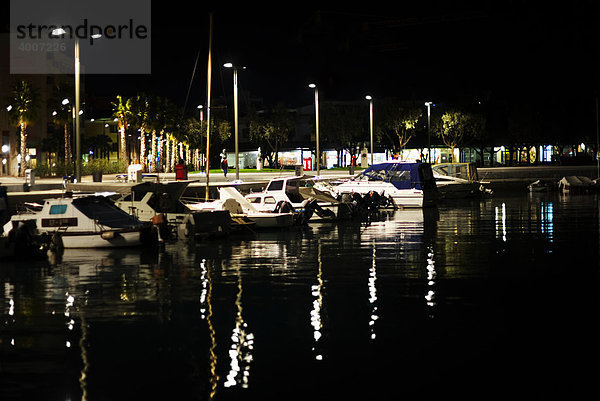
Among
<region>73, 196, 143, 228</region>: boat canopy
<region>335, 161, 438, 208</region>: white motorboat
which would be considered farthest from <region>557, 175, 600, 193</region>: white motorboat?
<region>73, 196, 143, 228</region>: boat canopy

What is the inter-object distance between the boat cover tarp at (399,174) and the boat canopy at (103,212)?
66.5ft

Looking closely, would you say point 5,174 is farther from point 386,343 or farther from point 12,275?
point 386,343

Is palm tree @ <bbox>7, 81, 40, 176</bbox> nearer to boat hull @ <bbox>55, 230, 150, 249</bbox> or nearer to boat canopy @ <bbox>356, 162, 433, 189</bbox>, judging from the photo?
boat canopy @ <bbox>356, 162, 433, 189</bbox>

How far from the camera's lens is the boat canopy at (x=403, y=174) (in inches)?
1700

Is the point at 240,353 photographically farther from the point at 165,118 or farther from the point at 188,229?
the point at 165,118

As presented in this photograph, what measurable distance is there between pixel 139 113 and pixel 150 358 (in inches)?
3953

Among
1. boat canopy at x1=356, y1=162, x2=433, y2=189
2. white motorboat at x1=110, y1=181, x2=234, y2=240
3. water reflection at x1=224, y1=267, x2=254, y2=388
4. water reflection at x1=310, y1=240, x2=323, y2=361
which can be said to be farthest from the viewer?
boat canopy at x1=356, y1=162, x2=433, y2=189

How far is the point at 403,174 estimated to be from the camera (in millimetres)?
43844

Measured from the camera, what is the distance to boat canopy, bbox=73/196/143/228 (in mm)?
24562

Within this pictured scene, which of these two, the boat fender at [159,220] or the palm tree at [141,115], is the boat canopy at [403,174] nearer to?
the boat fender at [159,220]

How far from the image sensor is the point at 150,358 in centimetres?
1098

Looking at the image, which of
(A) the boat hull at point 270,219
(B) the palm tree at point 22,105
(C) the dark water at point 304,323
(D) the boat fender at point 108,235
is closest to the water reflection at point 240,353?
(C) the dark water at point 304,323

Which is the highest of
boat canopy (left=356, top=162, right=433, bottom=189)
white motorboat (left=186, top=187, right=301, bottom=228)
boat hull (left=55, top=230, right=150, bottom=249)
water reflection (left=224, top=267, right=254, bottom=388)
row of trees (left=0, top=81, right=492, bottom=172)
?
row of trees (left=0, top=81, right=492, bottom=172)

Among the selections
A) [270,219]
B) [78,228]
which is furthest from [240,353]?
[270,219]
